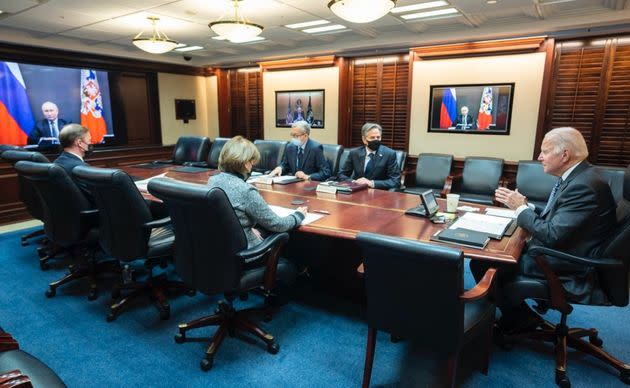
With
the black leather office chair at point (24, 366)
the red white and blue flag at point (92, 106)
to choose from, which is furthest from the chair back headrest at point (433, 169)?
the red white and blue flag at point (92, 106)

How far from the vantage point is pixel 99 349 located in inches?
84.1

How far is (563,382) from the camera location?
1820mm

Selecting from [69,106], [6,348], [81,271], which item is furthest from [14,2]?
[6,348]

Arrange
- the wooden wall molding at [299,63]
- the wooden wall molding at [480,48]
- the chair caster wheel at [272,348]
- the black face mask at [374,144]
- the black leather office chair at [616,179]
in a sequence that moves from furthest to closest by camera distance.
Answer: the wooden wall molding at [299,63] → the wooden wall molding at [480,48] → the black face mask at [374,144] → the black leather office chair at [616,179] → the chair caster wheel at [272,348]

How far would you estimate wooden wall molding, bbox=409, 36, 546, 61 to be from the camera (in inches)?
167

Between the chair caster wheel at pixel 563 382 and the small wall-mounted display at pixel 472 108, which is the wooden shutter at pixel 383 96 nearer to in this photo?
the small wall-mounted display at pixel 472 108

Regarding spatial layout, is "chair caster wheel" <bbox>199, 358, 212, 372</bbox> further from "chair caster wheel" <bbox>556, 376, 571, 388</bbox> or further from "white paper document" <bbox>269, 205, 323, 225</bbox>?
"chair caster wheel" <bbox>556, 376, 571, 388</bbox>

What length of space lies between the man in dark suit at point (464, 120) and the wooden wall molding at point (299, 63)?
210 cm

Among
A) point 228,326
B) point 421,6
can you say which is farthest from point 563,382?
point 421,6

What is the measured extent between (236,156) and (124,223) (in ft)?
2.94

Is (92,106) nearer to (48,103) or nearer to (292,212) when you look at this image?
(48,103)

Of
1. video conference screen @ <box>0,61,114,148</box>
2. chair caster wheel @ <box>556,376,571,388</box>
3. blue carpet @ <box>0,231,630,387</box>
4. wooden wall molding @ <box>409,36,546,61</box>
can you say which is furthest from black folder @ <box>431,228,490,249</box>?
video conference screen @ <box>0,61,114,148</box>

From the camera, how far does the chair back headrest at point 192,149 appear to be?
5.29 m

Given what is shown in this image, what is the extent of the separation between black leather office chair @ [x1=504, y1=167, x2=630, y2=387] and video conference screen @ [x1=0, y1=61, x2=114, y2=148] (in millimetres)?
5629
